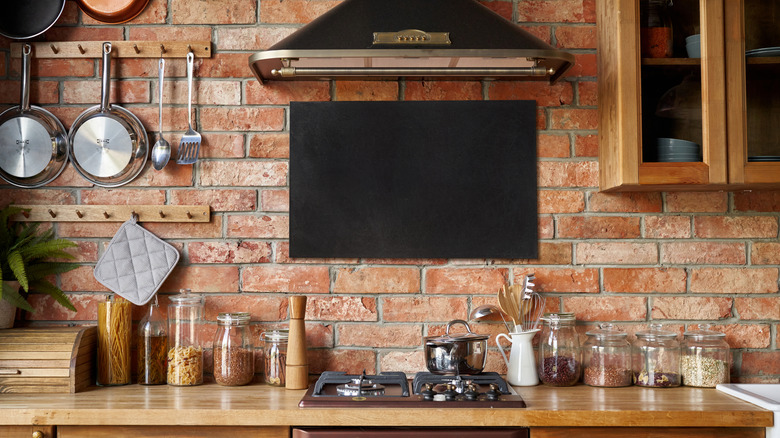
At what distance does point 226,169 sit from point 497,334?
3.65 feet

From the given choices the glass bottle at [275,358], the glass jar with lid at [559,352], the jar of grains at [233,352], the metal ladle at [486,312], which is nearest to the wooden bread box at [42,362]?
the jar of grains at [233,352]

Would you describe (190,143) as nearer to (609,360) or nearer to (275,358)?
(275,358)

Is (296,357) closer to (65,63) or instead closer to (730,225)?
(65,63)

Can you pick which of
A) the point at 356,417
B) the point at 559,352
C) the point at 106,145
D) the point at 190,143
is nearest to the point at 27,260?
the point at 106,145

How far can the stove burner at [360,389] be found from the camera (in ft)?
6.32

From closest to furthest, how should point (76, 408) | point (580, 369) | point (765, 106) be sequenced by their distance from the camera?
point (76, 408) → point (765, 106) → point (580, 369)

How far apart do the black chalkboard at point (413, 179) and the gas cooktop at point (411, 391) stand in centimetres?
44

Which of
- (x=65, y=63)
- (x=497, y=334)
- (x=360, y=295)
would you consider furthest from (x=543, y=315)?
(x=65, y=63)

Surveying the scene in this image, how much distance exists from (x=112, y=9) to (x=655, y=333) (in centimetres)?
218

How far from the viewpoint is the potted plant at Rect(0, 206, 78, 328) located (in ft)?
7.11

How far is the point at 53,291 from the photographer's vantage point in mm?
2246

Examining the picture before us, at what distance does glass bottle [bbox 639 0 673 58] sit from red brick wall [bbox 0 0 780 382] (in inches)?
12.2

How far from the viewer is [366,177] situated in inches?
91.8

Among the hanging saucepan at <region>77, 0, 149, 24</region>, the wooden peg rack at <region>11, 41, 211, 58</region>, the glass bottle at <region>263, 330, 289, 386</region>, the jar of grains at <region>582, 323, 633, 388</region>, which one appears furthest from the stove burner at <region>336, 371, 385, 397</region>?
the hanging saucepan at <region>77, 0, 149, 24</region>
